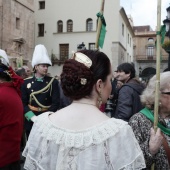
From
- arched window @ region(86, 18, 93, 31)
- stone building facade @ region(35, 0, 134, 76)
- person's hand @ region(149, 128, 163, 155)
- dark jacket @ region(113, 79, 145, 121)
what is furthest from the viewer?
arched window @ region(86, 18, 93, 31)

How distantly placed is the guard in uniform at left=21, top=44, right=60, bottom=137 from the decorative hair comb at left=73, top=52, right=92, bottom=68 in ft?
10.9

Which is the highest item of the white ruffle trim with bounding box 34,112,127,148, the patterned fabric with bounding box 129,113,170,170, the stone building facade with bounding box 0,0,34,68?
the stone building facade with bounding box 0,0,34,68

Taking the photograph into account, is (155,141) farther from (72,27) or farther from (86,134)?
(72,27)

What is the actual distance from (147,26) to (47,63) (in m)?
77.7

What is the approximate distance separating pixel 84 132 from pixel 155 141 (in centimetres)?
79

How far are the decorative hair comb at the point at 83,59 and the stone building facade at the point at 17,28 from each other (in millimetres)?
25271

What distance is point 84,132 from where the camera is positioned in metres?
1.76

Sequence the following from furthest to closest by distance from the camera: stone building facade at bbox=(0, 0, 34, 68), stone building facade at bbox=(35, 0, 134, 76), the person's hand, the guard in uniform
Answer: stone building facade at bbox=(35, 0, 134, 76) → stone building facade at bbox=(0, 0, 34, 68) → the guard in uniform → the person's hand

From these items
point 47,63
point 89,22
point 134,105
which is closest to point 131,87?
point 134,105

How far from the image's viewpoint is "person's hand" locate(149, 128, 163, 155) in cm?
233

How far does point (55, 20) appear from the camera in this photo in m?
37.8

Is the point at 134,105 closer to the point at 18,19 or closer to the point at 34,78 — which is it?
the point at 34,78

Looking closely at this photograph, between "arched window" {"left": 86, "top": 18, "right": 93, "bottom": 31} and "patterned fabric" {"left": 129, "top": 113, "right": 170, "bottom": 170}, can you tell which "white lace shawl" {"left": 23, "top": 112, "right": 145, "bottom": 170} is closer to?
"patterned fabric" {"left": 129, "top": 113, "right": 170, "bottom": 170}

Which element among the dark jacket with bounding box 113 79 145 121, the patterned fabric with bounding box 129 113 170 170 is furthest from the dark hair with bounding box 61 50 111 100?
the dark jacket with bounding box 113 79 145 121
